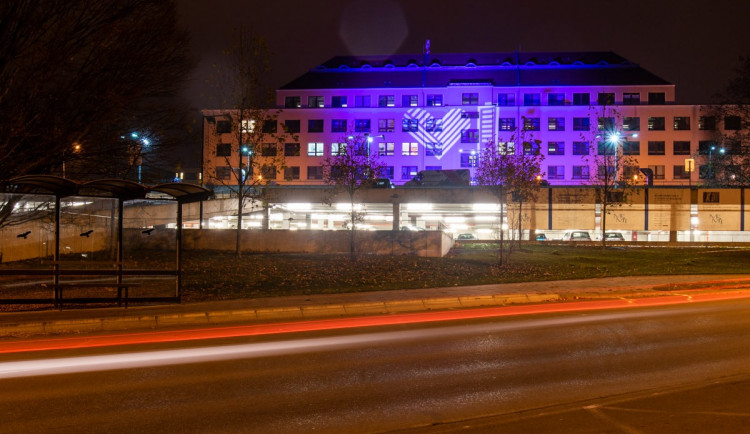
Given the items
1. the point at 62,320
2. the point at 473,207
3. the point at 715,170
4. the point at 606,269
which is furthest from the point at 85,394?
the point at 715,170

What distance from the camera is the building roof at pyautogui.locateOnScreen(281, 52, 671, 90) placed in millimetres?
69062

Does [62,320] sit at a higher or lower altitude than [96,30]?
lower

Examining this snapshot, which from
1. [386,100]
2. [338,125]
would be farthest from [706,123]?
[338,125]

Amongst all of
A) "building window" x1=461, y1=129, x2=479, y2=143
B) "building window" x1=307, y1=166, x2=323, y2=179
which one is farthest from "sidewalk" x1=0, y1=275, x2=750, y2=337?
"building window" x1=307, y1=166, x2=323, y2=179

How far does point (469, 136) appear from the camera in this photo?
66.1 meters

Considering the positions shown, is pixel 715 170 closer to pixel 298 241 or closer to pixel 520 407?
pixel 298 241

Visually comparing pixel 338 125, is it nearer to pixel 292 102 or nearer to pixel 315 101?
pixel 315 101

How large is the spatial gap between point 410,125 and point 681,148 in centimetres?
2990

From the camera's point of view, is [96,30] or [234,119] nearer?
[96,30]

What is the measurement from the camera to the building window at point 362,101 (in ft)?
226

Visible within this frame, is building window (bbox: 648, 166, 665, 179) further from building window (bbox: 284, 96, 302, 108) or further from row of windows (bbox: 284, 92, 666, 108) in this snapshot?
building window (bbox: 284, 96, 302, 108)

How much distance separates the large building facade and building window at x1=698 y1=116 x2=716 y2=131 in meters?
0.10

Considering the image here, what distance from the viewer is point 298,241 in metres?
24.3

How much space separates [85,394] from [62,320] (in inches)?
192
